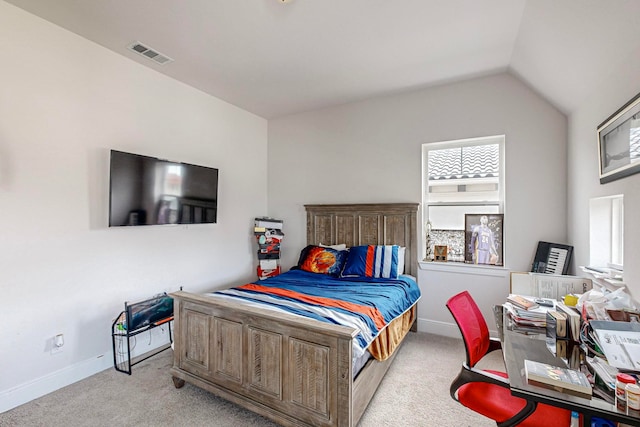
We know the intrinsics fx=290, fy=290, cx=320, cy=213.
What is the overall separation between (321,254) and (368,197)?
3.18 feet

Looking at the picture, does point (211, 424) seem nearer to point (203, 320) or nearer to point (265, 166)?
point (203, 320)

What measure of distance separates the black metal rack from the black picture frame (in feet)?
11.9

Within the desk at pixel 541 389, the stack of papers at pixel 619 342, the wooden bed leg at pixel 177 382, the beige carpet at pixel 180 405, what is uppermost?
the stack of papers at pixel 619 342

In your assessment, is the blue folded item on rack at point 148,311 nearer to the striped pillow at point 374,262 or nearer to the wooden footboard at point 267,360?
the wooden footboard at point 267,360

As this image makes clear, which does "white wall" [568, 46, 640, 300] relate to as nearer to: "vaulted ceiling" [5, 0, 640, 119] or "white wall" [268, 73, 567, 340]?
"vaulted ceiling" [5, 0, 640, 119]

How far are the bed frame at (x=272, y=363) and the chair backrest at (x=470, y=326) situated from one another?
1.99 feet

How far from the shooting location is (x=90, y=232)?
8.45 feet

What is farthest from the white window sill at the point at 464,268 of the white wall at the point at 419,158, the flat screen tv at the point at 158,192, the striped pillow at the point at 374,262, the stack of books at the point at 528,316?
the flat screen tv at the point at 158,192

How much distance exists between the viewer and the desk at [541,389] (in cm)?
91

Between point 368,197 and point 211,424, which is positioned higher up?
point 368,197

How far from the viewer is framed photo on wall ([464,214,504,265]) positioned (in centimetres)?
321

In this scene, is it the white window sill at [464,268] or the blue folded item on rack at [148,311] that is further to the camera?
the white window sill at [464,268]

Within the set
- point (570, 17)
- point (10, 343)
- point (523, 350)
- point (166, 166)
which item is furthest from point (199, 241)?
point (570, 17)

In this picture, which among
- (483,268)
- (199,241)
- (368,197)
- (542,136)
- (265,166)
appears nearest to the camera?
(542,136)
